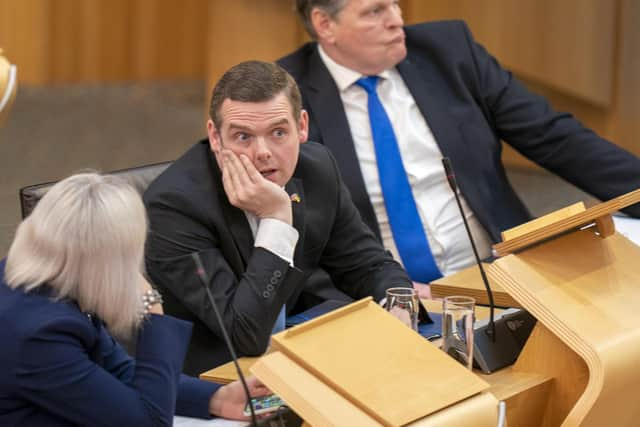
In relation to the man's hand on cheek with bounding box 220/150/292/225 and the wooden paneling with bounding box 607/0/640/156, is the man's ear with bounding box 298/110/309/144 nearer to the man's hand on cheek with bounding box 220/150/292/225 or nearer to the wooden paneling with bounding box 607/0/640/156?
the man's hand on cheek with bounding box 220/150/292/225

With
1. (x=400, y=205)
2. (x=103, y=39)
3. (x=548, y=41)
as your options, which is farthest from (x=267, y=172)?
(x=103, y=39)

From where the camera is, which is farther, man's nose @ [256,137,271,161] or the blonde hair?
man's nose @ [256,137,271,161]

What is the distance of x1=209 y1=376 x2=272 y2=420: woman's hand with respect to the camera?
7.01ft

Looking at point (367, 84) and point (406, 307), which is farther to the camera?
point (367, 84)

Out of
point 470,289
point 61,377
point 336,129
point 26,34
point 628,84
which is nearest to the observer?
point 61,377

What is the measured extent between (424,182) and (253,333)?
1415mm

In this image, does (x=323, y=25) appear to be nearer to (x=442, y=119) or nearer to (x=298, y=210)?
(x=442, y=119)

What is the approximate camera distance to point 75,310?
6.51ft

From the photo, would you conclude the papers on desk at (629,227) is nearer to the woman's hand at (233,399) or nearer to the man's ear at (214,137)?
the man's ear at (214,137)

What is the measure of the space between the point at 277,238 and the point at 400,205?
119 cm

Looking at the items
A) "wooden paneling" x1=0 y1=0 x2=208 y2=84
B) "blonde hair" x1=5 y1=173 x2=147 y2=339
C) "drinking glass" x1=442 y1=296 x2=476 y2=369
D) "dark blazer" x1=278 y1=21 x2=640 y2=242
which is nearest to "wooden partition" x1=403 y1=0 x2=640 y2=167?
"dark blazer" x1=278 y1=21 x2=640 y2=242

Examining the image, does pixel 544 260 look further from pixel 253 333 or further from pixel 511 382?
pixel 253 333

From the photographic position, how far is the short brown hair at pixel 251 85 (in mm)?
2764

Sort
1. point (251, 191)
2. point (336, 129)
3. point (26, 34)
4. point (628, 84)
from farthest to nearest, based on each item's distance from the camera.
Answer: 1. point (26, 34)
2. point (628, 84)
3. point (336, 129)
4. point (251, 191)
